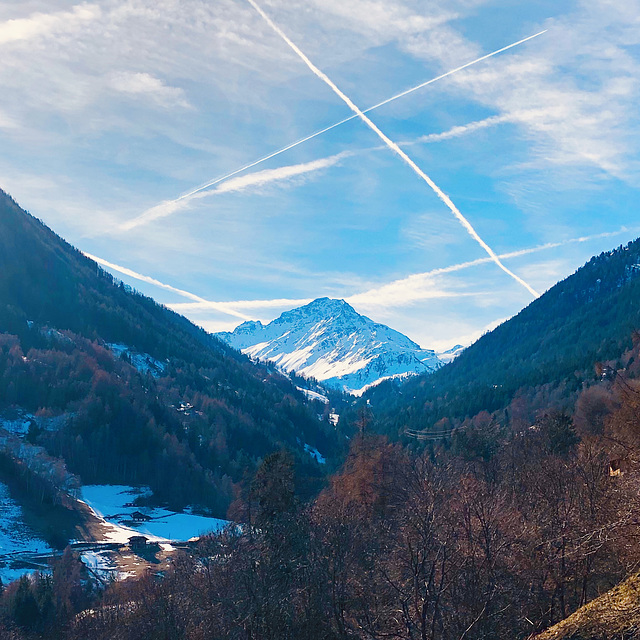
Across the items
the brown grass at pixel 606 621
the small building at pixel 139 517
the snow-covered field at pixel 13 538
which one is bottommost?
the small building at pixel 139 517

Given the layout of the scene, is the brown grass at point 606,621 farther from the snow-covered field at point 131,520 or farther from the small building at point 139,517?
the small building at point 139,517

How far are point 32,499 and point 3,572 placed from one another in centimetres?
3467

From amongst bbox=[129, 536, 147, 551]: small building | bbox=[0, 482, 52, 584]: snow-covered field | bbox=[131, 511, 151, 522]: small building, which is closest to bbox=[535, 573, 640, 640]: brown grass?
bbox=[0, 482, 52, 584]: snow-covered field

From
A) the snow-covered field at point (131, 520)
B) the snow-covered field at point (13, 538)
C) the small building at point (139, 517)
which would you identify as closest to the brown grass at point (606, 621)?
the snow-covered field at point (13, 538)

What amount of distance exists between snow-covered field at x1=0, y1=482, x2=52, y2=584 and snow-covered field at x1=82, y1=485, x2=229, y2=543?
13.2 m

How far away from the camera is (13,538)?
322 feet

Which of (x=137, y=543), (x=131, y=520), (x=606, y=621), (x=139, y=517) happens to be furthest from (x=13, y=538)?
(x=606, y=621)

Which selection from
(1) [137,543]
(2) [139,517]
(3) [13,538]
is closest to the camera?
(3) [13,538]

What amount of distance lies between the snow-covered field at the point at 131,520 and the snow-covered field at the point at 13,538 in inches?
521

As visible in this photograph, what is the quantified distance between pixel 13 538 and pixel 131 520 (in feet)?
99.2

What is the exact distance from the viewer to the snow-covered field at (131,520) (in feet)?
379

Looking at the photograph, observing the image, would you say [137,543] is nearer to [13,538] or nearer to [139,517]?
[13,538]

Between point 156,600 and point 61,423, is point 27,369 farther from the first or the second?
point 156,600

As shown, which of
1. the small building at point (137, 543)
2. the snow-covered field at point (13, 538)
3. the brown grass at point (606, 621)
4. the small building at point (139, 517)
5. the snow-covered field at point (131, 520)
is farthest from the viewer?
the small building at point (139, 517)
